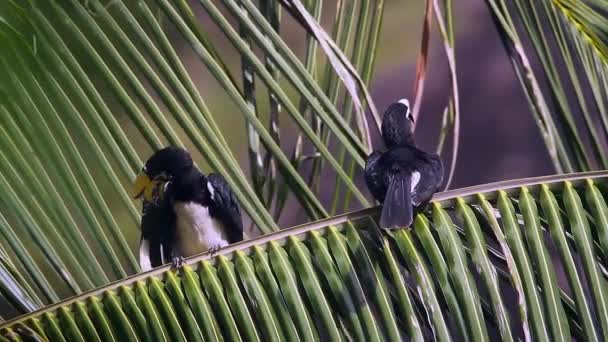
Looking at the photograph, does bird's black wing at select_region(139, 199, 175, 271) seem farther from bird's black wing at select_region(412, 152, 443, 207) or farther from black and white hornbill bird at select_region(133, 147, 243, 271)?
bird's black wing at select_region(412, 152, 443, 207)

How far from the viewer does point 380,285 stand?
2.01 m

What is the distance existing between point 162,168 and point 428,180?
0.91m

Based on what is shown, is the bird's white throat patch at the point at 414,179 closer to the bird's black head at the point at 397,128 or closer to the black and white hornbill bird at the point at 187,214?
the bird's black head at the point at 397,128

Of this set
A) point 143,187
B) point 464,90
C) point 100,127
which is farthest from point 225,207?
point 464,90

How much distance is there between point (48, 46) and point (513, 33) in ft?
4.13

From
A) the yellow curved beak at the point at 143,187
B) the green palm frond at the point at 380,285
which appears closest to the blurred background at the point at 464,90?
the yellow curved beak at the point at 143,187

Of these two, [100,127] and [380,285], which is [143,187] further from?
[380,285]

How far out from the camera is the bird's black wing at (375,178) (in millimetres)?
2672

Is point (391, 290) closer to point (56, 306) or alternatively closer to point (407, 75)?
point (56, 306)

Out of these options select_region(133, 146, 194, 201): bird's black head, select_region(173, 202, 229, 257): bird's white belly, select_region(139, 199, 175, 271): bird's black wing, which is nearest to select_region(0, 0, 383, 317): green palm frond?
select_region(133, 146, 194, 201): bird's black head

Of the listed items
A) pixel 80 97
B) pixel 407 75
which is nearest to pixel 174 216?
pixel 80 97

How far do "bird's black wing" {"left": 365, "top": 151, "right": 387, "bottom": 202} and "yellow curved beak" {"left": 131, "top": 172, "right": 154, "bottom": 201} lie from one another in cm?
61

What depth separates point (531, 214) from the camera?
2.05 m

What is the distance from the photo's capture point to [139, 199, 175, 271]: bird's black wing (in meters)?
3.07
